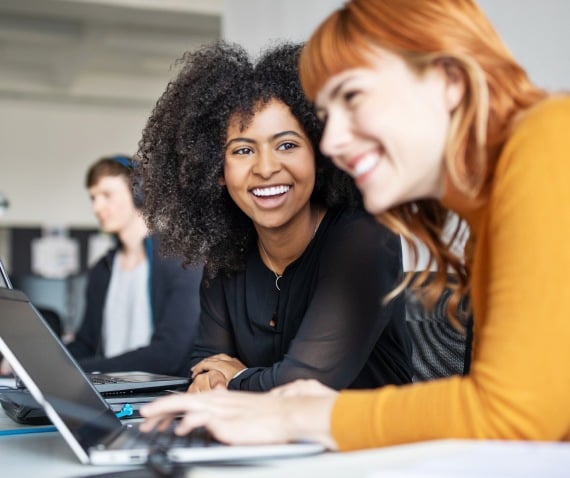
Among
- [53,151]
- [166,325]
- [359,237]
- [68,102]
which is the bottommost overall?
[166,325]

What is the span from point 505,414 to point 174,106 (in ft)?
3.69

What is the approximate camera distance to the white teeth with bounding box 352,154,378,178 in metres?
0.91

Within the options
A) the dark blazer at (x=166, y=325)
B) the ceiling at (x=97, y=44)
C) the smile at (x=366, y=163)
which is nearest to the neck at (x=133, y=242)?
the dark blazer at (x=166, y=325)

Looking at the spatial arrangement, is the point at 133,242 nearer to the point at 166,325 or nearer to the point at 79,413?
the point at 166,325

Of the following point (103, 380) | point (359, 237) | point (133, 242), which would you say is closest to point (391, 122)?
point (359, 237)

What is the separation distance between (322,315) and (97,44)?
21.7 ft

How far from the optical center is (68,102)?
361 inches

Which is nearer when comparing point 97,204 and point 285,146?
point 285,146

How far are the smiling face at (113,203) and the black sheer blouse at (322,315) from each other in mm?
1552

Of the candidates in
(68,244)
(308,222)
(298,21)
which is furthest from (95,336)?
(68,244)

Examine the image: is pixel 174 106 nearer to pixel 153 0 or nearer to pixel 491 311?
pixel 491 311

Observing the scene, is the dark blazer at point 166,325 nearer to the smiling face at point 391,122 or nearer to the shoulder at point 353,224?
the shoulder at point 353,224

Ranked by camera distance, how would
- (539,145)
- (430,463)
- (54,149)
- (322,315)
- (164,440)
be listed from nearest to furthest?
(430,463) < (539,145) < (164,440) < (322,315) < (54,149)

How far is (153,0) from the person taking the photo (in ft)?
18.0
